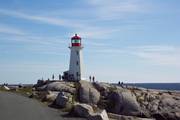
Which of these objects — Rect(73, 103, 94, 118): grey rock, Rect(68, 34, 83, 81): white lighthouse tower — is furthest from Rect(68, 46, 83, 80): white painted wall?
Rect(73, 103, 94, 118): grey rock

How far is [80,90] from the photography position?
51000 mm

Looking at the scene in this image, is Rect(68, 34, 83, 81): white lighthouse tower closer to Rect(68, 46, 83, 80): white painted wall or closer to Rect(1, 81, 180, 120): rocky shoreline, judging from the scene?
Rect(68, 46, 83, 80): white painted wall

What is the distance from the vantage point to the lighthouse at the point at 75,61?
71188 mm

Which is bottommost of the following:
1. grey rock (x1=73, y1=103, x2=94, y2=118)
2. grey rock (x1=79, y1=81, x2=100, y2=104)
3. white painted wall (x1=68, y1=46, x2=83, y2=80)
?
grey rock (x1=73, y1=103, x2=94, y2=118)

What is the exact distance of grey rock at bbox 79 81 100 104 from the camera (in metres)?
49.1

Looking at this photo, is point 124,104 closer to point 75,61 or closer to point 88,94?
point 88,94

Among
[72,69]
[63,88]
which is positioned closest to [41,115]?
[63,88]

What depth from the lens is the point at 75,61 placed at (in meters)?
71.6

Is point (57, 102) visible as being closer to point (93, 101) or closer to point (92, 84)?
point (93, 101)

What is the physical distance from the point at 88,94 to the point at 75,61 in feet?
71.0

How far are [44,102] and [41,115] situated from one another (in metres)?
11.7

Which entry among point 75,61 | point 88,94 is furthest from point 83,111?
point 75,61

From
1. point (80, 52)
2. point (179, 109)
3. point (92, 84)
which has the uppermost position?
point (80, 52)

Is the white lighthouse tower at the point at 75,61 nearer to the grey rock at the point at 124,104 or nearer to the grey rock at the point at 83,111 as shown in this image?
the grey rock at the point at 124,104
